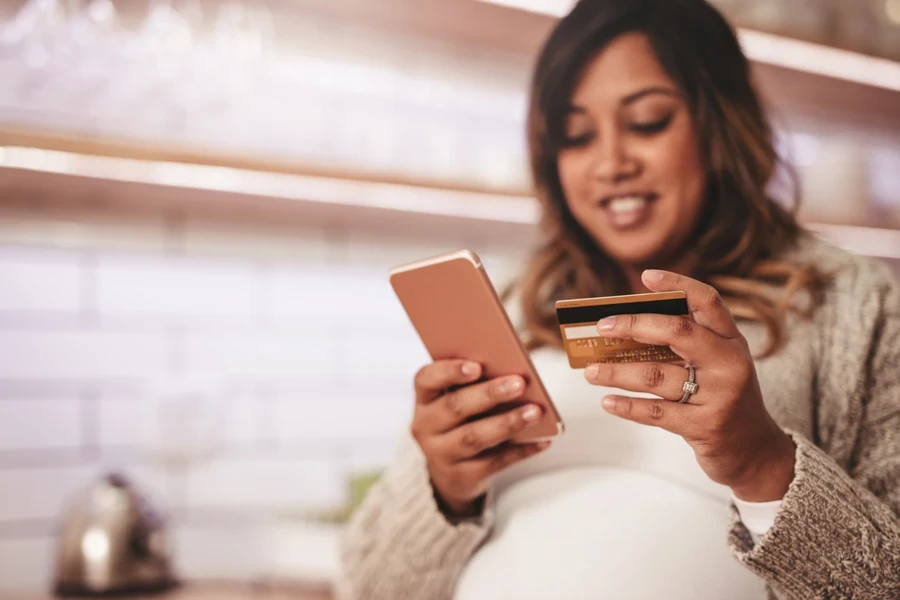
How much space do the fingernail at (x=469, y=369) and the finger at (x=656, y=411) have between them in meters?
0.17

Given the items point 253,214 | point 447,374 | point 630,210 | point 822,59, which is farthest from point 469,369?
point 822,59

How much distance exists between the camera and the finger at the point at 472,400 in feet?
2.18

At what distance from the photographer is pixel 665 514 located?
28.5 inches

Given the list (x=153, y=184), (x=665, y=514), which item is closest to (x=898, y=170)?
(x=665, y=514)

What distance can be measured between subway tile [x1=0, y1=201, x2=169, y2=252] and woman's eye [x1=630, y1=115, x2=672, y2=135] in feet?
3.35

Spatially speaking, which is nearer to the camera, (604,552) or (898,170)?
(604,552)

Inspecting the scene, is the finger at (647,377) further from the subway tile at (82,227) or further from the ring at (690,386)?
the subway tile at (82,227)

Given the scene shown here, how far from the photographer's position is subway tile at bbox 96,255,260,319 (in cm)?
154

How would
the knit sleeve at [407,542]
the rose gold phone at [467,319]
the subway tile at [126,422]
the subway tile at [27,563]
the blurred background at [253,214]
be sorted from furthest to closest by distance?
the subway tile at [126,422]
the subway tile at [27,563]
the blurred background at [253,214]
the knit sleeve at [407,542]
the rose gold phone at [467,319]

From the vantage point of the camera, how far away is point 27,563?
142 cm

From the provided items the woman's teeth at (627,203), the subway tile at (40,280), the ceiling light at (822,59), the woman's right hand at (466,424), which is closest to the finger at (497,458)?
the woman's right hand at (466,424)

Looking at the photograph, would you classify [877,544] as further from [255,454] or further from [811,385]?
[255,454]

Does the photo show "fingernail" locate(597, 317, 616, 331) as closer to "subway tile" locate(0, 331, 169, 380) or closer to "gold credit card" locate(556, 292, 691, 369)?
"gold credit card" locate(556, 292, 691, 369)

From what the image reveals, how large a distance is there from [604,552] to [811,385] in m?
0.26
